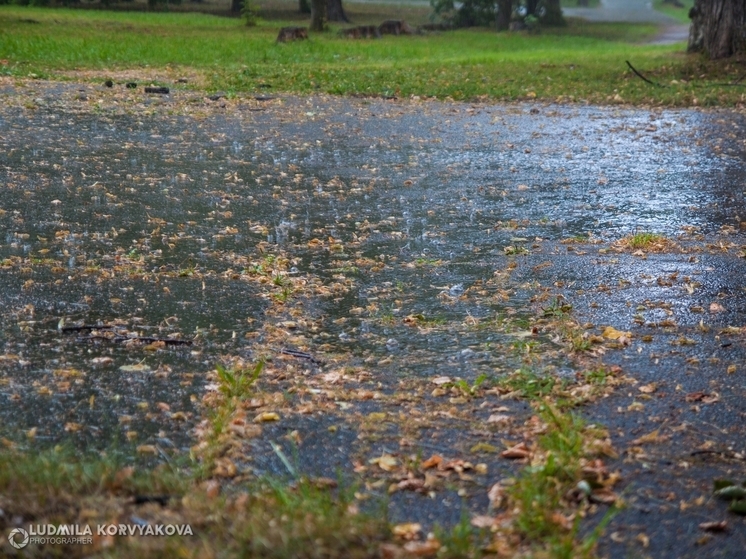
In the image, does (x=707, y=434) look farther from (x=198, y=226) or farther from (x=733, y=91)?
(x=733, y=91)

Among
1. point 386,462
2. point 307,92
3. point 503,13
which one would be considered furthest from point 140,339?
point 503,13

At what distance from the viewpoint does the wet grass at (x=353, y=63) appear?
1366 centimetres

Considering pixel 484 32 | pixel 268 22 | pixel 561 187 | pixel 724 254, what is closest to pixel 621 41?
pixel 484 32

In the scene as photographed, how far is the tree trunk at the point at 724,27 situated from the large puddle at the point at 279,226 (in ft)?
16.9

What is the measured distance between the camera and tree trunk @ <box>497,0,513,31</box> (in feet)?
109

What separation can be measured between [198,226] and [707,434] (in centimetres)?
377

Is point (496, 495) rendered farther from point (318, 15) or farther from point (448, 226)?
point (318, 15)

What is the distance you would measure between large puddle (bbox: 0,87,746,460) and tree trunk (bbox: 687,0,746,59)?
5142mm

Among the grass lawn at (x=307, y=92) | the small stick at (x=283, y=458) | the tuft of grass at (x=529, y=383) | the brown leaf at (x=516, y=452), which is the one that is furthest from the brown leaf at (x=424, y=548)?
the tuft of grass at (x=529, y=383)

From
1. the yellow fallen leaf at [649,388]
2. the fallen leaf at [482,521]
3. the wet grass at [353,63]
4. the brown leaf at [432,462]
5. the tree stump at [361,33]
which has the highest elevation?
the tree stump at [361,33]

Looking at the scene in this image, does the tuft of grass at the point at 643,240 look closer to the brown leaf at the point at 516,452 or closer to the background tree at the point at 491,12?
the brown leaf at the point at 516,452

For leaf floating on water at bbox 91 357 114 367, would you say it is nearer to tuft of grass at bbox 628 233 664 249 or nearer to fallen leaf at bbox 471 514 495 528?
fallen leaf at bbox 471 514 495 528

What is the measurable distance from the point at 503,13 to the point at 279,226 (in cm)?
2910

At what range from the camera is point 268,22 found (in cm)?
3142
